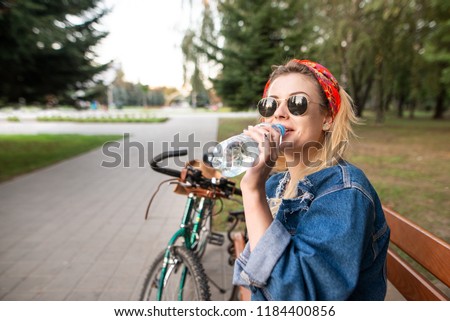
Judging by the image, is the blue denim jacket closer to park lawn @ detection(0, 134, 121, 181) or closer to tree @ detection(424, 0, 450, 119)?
park lawn @ detection(0, 134, 121, 181)

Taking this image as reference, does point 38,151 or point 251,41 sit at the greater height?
point 251,41

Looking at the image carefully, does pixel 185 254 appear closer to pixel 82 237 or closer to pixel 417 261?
pixel 417 261

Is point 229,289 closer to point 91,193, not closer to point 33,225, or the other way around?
point 33,225

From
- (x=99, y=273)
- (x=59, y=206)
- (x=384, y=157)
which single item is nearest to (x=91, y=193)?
(x=59, y=206)

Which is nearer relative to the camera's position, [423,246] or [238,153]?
[238,153]

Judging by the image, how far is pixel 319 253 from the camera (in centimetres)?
95

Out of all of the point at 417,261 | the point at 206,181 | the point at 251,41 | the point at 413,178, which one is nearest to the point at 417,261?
the point at 417,261

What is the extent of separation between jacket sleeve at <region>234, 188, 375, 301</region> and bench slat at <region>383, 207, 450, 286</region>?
732mm

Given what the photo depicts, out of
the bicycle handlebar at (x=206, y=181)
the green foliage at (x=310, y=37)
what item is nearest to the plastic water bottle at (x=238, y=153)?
the bicycle handlebar at (x=206, y=181)

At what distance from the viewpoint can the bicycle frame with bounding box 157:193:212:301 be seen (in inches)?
88.4

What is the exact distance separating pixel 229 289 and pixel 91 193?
14.0ft

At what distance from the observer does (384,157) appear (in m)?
10.0

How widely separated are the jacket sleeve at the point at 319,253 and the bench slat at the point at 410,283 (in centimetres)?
85

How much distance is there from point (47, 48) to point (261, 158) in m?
10.5
